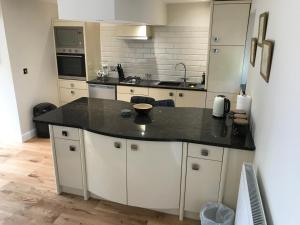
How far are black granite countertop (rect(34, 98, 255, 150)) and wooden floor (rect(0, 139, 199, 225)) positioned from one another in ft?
2.89

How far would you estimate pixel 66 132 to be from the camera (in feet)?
8.00

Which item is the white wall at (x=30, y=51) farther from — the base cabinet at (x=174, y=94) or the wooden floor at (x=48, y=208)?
the base cabinet at (x=174, y=94)

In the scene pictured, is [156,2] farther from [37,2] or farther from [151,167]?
[151,167]

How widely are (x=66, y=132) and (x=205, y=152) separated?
1.39 m

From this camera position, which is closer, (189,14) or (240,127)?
(240,127)

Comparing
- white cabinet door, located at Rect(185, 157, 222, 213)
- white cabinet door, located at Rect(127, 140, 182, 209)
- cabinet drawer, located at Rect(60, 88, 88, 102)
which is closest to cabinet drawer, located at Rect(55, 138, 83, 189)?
white cabinet door, located at Rect(127, 140, 182, 209)

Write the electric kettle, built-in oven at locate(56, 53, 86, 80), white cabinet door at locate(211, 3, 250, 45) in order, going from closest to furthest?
the electric kettle → white cabinet door at locate(211, 3, 250, 45) → built-in oven at locate(56, 53, 86, 80)

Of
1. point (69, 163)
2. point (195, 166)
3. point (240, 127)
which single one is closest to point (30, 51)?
point (69, 163)

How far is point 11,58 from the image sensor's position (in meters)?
3.67

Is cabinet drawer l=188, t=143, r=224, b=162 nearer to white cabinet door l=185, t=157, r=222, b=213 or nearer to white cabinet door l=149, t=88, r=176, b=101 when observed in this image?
white cabinet door l=185, t=157, r=222, b=213

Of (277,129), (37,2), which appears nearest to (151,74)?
(37,2)

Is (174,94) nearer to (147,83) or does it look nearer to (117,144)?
(147,83)

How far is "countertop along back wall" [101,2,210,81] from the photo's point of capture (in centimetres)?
421

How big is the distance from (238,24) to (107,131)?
2.55 metres
